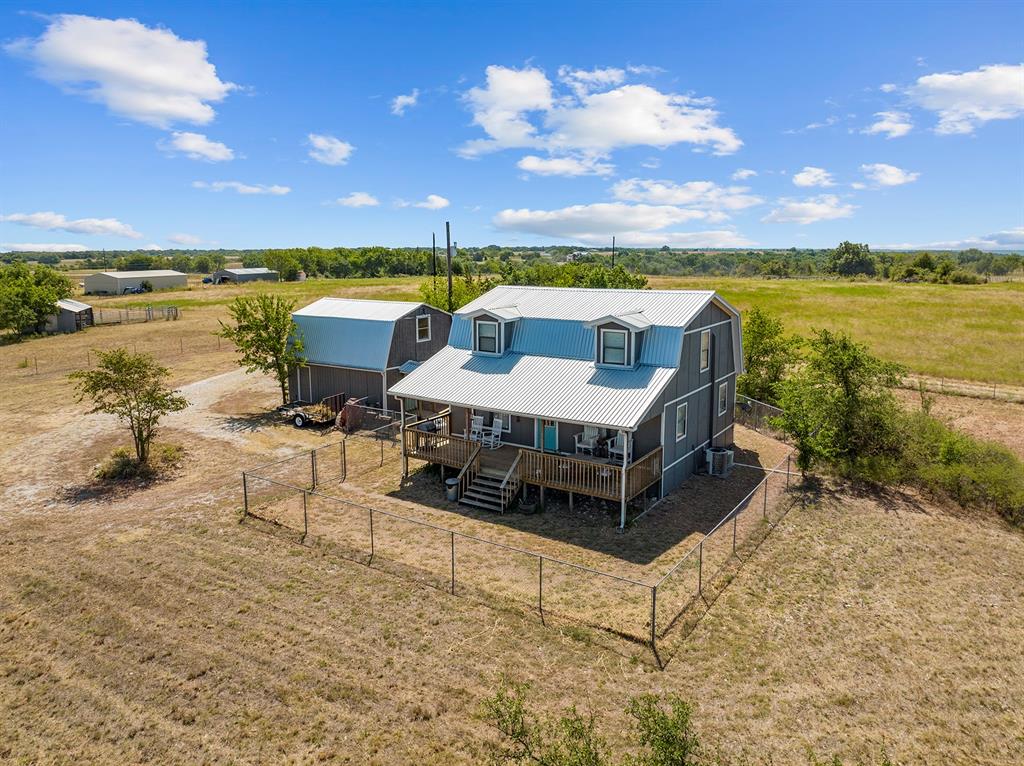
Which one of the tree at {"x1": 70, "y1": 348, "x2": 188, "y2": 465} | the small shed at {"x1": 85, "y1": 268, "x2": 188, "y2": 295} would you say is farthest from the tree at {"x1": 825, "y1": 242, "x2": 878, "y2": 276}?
the tree at {"x1": 70, "y1": 348, "x2": 188, "y2": 465}

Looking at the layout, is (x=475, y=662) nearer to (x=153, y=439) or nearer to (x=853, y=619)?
(x=853, y=619)

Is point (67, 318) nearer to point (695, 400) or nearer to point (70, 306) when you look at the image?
point (70, 306)

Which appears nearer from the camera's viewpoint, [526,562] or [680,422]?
[526,562]

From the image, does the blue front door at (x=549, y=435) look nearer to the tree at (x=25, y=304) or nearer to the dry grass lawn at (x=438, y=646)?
the dry grass lawn at (x=438, y=646)


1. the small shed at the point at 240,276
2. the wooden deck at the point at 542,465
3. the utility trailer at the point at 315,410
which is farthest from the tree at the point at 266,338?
the small shed at the point at 240,276

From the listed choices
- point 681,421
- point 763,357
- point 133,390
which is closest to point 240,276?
point 133,390

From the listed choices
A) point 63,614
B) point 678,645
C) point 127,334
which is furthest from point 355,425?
point 127,334
